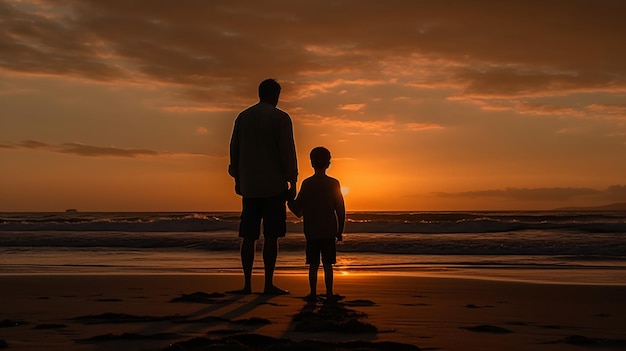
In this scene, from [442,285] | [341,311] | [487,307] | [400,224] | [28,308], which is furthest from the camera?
[400,224]

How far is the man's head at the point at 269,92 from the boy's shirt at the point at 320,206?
3.07ft

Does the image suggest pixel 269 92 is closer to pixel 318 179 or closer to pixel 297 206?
pixel 318 179

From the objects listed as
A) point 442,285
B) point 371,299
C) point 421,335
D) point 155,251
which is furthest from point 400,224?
point 421,335

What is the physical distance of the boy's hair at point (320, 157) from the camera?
624 cm

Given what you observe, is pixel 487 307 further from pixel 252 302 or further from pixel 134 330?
pixel 134 330

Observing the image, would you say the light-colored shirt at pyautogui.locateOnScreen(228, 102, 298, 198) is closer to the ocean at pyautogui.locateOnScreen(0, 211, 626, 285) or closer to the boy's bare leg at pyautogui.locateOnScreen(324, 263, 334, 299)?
the boy's bare leg at pyautogui.locateOnScreen(324, 263, 334, 299)

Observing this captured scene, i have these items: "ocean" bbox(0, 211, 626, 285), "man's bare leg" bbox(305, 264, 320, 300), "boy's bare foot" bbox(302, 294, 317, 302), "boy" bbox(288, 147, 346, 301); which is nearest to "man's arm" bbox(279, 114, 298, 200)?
"boy" bbox(288, 147, 346, 301)

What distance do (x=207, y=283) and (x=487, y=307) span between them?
346cm

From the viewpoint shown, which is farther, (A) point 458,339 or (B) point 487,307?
(B) point 487,307

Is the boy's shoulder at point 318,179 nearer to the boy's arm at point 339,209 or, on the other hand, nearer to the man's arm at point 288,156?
the boy's arm at point 339,209

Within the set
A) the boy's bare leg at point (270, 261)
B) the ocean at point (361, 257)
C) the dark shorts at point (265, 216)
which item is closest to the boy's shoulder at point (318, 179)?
the dark shorts at point (265, 216)

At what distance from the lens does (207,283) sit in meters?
8.15

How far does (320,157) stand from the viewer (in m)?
6.24

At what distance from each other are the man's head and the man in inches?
3.0
